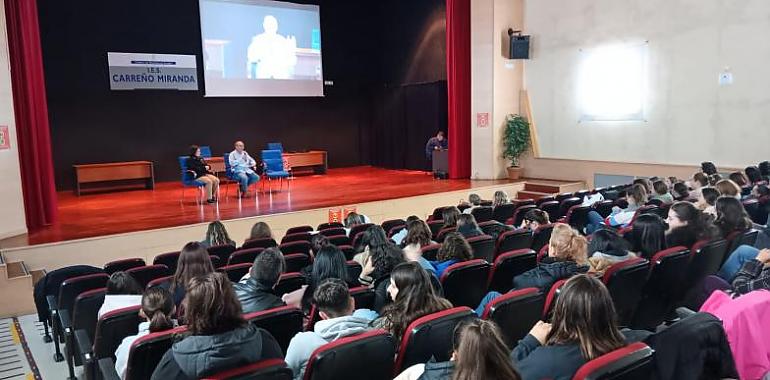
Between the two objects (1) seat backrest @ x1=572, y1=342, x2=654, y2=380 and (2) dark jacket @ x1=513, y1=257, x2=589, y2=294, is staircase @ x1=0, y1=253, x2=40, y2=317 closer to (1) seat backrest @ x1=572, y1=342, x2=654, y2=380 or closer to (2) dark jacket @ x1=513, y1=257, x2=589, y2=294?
(2) dark jacket @ x1=513, y1=257, x2=589, y2=294

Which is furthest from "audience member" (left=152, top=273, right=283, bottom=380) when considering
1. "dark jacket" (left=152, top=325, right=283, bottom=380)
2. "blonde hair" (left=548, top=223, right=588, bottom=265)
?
"blonde hair" (left=548, top=223, right=588, bottom=265)

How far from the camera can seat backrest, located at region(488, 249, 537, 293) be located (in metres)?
3.82

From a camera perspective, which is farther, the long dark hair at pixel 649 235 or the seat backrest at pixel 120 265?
the seat backrest at pixel 120 265

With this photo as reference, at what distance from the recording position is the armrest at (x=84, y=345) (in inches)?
127

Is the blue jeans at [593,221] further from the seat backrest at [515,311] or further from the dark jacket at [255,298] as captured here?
the dark jacket at [255,298]

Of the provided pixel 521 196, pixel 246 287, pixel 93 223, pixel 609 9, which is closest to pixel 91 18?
pixel 93 223

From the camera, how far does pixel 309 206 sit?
9148 mm

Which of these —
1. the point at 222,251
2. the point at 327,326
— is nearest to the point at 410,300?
the point at 327,326

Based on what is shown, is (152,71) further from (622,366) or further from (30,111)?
(622,366)

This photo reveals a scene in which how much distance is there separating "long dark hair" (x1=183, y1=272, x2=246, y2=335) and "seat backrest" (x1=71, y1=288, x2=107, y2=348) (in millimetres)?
1835

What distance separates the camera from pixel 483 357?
1617 millimetres

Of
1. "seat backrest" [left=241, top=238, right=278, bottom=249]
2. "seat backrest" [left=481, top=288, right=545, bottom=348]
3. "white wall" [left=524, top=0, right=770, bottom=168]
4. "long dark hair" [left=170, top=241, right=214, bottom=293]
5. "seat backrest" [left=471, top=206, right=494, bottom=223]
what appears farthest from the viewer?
"white wall" [left=524, top=0, right=770, bottom=168]

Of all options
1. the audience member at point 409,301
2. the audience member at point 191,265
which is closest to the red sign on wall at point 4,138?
the audience member at point 191,265

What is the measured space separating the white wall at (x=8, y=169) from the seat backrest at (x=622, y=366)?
799 cm
